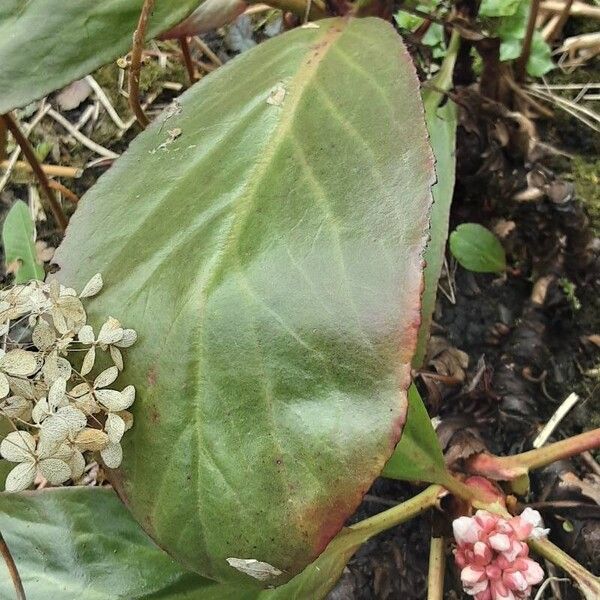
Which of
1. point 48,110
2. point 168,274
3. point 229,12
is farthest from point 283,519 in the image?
point 48,110

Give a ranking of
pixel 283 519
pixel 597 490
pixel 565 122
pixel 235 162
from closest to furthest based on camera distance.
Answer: pixel 283 519
pixel 235 162
pixel 597 490
pixel 565 122

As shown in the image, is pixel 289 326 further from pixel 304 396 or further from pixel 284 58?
pixel 284 58

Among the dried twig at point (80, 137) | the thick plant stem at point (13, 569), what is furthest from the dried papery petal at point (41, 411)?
the dried twig at point (80, 137)

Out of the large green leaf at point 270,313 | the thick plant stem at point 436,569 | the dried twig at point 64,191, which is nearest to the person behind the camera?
the large green leaf at point 270,313

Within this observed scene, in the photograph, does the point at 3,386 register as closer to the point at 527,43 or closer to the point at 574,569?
the point at 574,569

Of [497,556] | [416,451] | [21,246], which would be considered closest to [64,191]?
[21,246]

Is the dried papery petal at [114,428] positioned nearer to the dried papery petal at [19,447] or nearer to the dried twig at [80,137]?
the dried papery petal at [19,447]

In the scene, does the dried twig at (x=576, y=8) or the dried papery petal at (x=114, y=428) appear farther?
the dried twig at (x=576, y=8)
